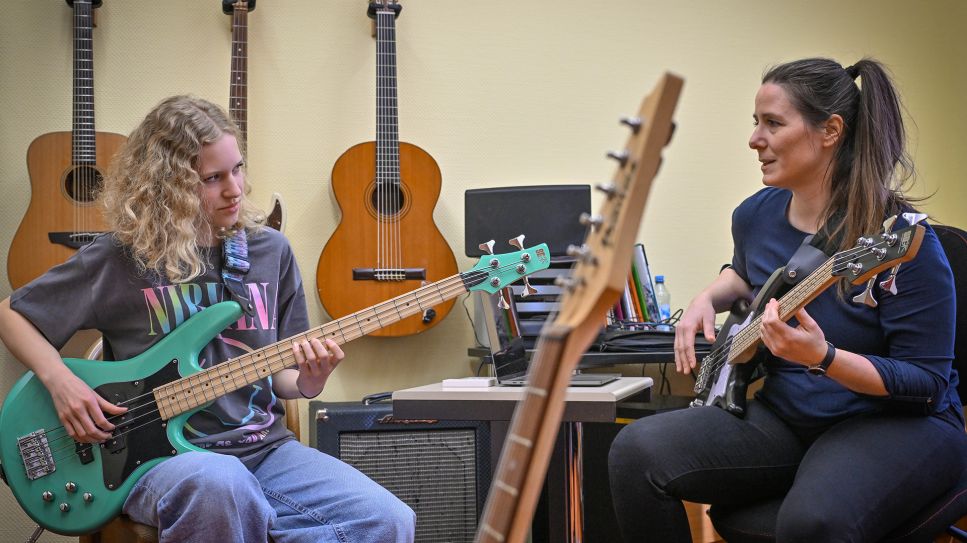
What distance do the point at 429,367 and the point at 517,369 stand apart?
1.10 metres

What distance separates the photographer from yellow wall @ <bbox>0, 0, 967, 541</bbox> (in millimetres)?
2854

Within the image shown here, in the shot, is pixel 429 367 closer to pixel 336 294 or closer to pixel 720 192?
pixel 336 294

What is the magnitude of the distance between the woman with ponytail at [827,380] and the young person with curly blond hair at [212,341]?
54 centimetres

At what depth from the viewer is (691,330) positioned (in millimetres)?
1926

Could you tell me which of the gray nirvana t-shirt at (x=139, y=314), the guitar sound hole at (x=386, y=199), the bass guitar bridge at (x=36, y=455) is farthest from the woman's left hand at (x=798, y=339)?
the guitar sound hole at (x=386, y=199)

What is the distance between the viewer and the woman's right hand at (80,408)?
5.70ft

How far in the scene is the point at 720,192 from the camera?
3.42m

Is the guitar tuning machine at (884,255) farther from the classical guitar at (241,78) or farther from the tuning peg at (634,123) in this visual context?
the classical guitar at (241,78)

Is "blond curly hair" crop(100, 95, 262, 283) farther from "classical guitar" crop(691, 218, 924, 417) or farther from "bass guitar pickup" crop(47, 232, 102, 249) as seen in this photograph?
"classical guitar" crop(691, 218, 924, 417)

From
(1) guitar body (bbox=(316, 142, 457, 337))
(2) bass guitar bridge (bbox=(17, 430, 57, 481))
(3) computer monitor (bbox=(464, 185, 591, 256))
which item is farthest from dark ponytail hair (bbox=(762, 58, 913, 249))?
(2) bass guitar bridge (bbox=(17, 430, 57, 481))

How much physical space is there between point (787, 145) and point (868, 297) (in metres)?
0.38

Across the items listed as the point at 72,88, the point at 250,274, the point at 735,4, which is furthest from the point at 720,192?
the point at 72,88

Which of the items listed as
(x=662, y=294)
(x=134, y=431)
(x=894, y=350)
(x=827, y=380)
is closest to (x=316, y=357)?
(x=134, y=431)

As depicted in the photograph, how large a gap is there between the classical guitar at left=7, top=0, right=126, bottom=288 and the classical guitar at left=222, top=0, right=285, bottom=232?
374 mm
